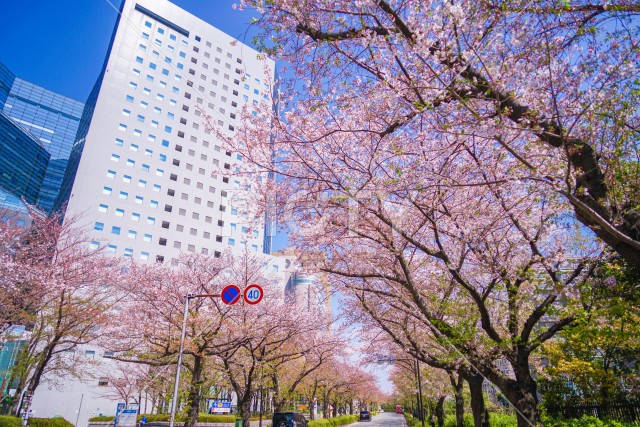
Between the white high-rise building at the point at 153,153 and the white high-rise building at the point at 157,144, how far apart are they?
127 mm

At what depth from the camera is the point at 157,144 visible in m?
49.5

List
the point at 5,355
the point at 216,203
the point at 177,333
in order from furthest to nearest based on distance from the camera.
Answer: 1. the point at 216,203
2. the point at 5,355
3. the point at 177,333

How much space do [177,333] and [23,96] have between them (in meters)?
144

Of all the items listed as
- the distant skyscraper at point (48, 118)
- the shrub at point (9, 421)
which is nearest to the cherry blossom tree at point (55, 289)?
the shrub at point (9, 421)

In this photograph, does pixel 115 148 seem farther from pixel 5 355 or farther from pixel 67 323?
pixel 67 323

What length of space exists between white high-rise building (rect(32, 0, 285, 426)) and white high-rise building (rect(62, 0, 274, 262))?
0.13 meters

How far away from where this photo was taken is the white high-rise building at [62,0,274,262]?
140 ft

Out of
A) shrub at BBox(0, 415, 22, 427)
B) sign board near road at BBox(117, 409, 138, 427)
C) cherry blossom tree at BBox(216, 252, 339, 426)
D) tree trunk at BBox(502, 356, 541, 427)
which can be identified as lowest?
shrub at BBox(0, 415, 22, 427)

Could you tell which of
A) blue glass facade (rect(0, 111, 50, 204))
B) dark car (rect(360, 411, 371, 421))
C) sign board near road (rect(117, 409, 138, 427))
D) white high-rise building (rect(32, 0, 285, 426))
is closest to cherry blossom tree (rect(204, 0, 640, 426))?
sign board near road (rect(117, 409, 138, 427))

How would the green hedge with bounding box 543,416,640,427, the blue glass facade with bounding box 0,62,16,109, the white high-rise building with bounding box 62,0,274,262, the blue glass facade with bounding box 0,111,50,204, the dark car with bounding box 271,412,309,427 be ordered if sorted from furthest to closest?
the blue glass facade with bounding box 0,62,16,109
the blue glass facade with bounding box 0,111,50,204
the white high-rise building with bounding box 62,0,274,262
the dark car with bounding box 271,412,309,427
the green hedge with bounding box 543,416,640,427

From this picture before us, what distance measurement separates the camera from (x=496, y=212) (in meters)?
8.04

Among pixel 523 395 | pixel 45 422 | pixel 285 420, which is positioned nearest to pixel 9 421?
pixel 45 422

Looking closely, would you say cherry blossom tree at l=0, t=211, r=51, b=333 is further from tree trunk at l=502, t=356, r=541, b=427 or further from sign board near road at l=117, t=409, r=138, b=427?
tree trunk at l=502, t=356, r=541, b=427

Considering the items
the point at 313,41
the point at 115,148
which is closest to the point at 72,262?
the point at 313,41
